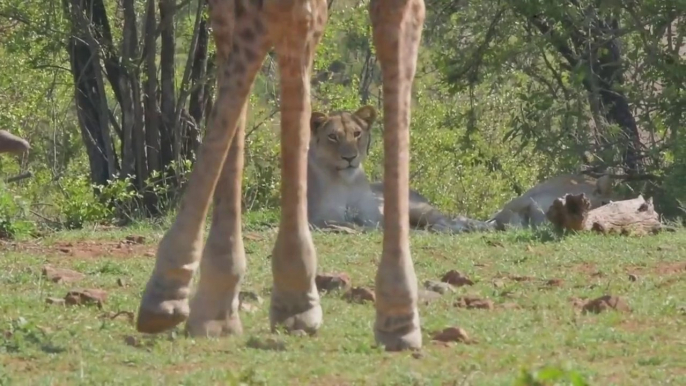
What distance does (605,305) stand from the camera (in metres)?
5.62

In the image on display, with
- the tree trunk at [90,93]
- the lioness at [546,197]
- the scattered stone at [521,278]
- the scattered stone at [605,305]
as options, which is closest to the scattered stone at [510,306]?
the scattered stone at [605,305]

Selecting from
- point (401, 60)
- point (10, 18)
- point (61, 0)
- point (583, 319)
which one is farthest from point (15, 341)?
point (10, 18)

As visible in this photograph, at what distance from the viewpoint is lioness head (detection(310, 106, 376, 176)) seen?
12367 millimetres

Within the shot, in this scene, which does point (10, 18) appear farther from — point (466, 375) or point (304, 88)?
point (466, 375)

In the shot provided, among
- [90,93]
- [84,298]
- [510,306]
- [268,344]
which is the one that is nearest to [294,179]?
[268,344]

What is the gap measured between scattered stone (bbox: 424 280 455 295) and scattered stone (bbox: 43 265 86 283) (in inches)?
68.7

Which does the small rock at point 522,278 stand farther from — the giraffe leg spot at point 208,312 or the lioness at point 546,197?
the lioness at point 546,197

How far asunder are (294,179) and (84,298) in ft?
4.42

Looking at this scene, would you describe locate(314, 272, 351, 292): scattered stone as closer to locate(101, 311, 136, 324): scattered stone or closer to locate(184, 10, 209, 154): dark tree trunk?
locate(101, 311, 136, 324): scattered stone

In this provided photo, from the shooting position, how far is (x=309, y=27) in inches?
188

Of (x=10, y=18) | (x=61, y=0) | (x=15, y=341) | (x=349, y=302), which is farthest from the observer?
(x=10, y=18)

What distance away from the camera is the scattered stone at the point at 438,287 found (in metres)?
6.21

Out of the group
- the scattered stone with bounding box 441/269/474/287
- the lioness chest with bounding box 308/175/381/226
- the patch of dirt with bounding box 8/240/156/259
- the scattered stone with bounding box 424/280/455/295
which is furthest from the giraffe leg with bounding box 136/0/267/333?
the lioness chest with bounding box 308/175/381/226

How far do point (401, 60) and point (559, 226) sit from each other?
15.2 ft
